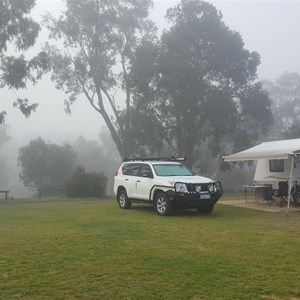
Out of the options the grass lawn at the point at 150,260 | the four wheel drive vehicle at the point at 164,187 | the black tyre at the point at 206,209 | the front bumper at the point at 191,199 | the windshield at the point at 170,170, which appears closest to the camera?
the grass lawn at the point at 150,260

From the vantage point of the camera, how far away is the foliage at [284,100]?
202ft

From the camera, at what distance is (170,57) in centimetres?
3142

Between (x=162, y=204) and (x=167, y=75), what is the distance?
19556 millimetres

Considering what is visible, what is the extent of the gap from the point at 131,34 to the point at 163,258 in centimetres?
3269

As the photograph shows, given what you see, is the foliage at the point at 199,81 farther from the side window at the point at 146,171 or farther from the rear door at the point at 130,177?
the side window at the point at 146,171

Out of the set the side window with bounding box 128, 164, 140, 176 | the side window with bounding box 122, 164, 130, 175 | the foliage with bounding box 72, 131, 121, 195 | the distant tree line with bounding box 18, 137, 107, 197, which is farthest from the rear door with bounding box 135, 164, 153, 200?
the foliage with bounding box 72, 131, 121, 195

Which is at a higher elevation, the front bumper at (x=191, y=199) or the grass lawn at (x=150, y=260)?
the front bumper at (x=191, y=199)

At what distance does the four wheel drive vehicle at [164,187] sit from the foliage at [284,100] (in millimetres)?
47930

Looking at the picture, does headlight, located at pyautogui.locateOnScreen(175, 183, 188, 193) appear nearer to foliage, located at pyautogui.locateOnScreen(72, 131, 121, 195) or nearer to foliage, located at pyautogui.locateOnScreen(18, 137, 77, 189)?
foliage, located at pyautogui.locateOnScreen(18, 137, 77, 189)

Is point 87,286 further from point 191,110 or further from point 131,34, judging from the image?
point 131,34

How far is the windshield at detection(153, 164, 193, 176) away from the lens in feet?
44.7

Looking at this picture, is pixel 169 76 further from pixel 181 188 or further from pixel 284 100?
pixel 284 100

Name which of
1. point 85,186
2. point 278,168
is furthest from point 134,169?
point 85,186

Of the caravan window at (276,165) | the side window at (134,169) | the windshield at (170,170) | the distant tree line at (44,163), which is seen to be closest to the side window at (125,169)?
the side window at (134,169)
